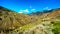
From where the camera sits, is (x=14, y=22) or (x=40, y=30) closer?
(x=40, y=30)

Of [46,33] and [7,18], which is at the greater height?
[7,18]

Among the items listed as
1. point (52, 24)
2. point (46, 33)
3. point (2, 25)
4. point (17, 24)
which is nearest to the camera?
point (46, 33)

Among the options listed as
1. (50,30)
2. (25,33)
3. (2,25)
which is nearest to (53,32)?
(50,30)

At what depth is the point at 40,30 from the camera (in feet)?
147

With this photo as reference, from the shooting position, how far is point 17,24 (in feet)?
348

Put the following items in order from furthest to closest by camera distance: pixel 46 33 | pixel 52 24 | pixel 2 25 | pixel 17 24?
pixel 17 24 < pixel 2 25 < pixel 52 24 < pixel 46 33

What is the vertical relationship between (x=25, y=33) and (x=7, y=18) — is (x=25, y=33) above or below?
below

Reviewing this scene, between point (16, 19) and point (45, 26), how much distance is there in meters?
65.6

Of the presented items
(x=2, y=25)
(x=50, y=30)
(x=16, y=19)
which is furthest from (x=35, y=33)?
(x=16, y=19)

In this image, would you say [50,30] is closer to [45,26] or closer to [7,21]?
[45,26]

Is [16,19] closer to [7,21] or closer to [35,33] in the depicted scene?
[7,21]

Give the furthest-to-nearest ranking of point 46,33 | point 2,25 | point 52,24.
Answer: point 2,25, point 52,24, point 46,33

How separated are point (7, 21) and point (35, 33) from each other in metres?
59.3

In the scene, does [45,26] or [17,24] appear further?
[17,24]
